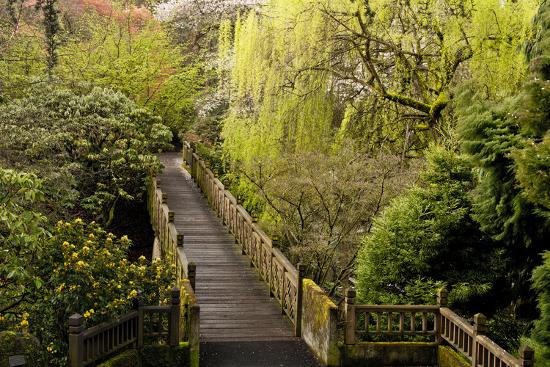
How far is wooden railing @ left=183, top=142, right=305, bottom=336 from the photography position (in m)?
13.6

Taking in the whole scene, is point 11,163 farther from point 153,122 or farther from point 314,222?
point 153,122

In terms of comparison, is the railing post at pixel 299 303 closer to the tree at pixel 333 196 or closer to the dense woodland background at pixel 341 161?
the dense woodland background at pixel 341 161

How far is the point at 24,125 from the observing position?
1995cm

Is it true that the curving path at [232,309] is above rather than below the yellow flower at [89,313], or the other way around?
below

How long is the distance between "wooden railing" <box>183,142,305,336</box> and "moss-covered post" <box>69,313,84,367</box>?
5099 millimetres

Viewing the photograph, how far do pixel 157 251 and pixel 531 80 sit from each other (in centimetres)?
1479

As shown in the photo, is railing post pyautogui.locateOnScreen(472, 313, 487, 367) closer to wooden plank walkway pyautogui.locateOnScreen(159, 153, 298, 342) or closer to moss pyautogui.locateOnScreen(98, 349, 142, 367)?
wooden plank walkway pyautogui.locateOnScreen(159, 153, 298, 342)

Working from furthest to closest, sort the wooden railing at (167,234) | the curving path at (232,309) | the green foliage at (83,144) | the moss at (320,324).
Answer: the green foliage at (83,144), the wooden railing at (167,234), the curving path at (232,309), the moss at (320,324)

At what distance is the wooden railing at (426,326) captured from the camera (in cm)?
1003

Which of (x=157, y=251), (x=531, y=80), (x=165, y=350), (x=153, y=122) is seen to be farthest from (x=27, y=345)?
(x=153, y=122)

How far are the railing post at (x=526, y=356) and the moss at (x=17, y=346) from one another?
616 centimetres

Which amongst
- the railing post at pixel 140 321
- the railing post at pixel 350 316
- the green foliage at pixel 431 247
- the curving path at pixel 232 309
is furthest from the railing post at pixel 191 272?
the railing post at pixel 350 316

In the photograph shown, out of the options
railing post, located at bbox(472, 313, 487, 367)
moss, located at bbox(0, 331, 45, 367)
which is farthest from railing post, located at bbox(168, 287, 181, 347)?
railing post, located at bbox(472, 313, 487, 367)

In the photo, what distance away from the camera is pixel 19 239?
9.34 metres
